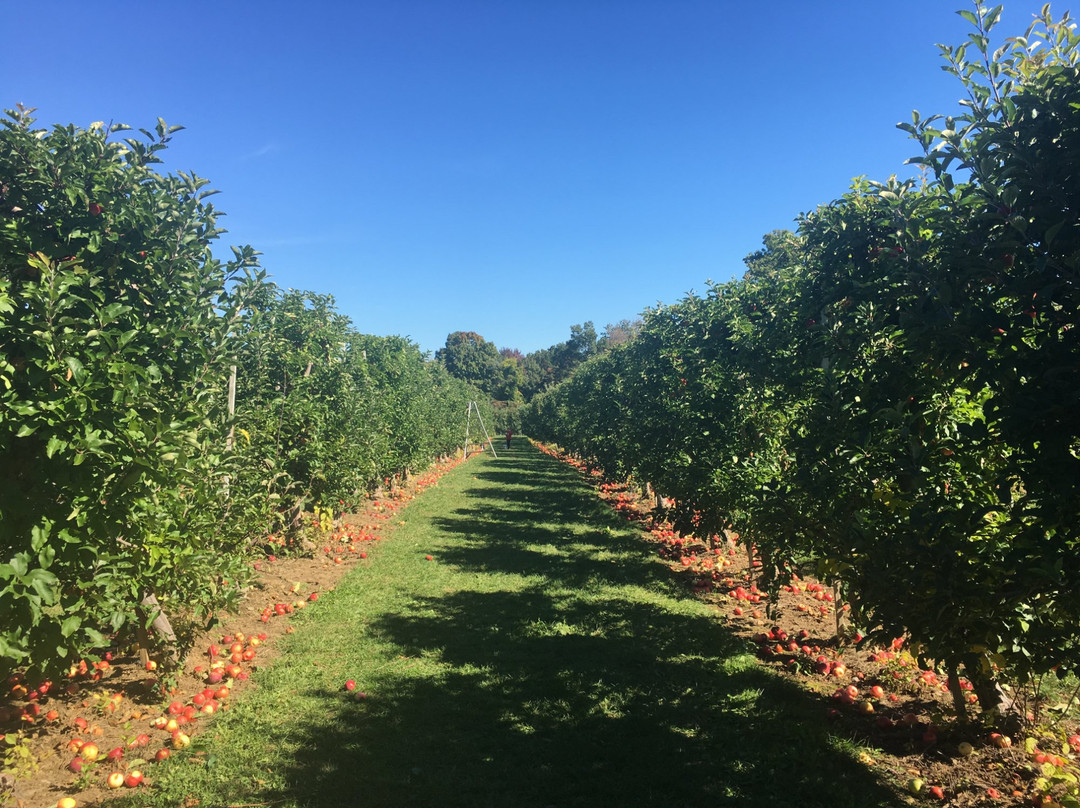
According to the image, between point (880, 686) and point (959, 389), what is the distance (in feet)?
11.6

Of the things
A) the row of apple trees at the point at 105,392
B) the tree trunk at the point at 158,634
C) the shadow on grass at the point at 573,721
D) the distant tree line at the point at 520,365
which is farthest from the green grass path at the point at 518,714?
the distant tree line at the point at 520,365

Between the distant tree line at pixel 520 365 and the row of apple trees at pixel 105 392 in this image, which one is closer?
the row of apple trees at pixel 105 392

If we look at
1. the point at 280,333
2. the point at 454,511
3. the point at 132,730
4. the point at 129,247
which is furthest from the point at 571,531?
the point at 129,247

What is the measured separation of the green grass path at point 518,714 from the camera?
4387 millimetres

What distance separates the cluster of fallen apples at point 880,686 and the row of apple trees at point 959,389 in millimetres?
553

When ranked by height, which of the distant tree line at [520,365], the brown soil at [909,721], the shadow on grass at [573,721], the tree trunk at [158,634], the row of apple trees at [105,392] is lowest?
the shadow on grass at [573,721]

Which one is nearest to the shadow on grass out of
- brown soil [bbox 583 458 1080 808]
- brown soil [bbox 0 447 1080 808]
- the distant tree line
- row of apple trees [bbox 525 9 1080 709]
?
brown soil [bbox 583 458 1080 808]

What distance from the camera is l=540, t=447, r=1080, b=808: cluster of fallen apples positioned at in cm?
411

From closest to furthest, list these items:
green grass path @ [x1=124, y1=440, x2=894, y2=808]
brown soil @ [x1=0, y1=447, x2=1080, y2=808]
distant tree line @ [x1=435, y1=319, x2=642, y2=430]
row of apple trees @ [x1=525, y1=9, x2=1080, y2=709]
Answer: row of apple trees @ [x1=525, y1=9, x2=1080, y2=709] → brown soil @ [x1=0, y1=447, x2=1080, y2=808] → green grass path @ [x1=124, y1=440, x2=894, y2=808] → distant tree line @ [x1=435, y1=319, x2=642, y2=430]

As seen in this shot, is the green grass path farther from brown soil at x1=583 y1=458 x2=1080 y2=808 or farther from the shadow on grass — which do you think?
brown soil at x1=583 y1=458 x2=1080 y2=808

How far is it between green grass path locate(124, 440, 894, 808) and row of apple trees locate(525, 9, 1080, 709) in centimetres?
150

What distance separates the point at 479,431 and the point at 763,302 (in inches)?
1695

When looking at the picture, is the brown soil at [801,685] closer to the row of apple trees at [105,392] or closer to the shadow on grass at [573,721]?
the shadow on grass at [573,721]

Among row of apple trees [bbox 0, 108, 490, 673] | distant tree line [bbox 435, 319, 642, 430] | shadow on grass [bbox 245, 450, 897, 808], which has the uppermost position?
distant tree line [bbox 435, 319, 642, 430]
